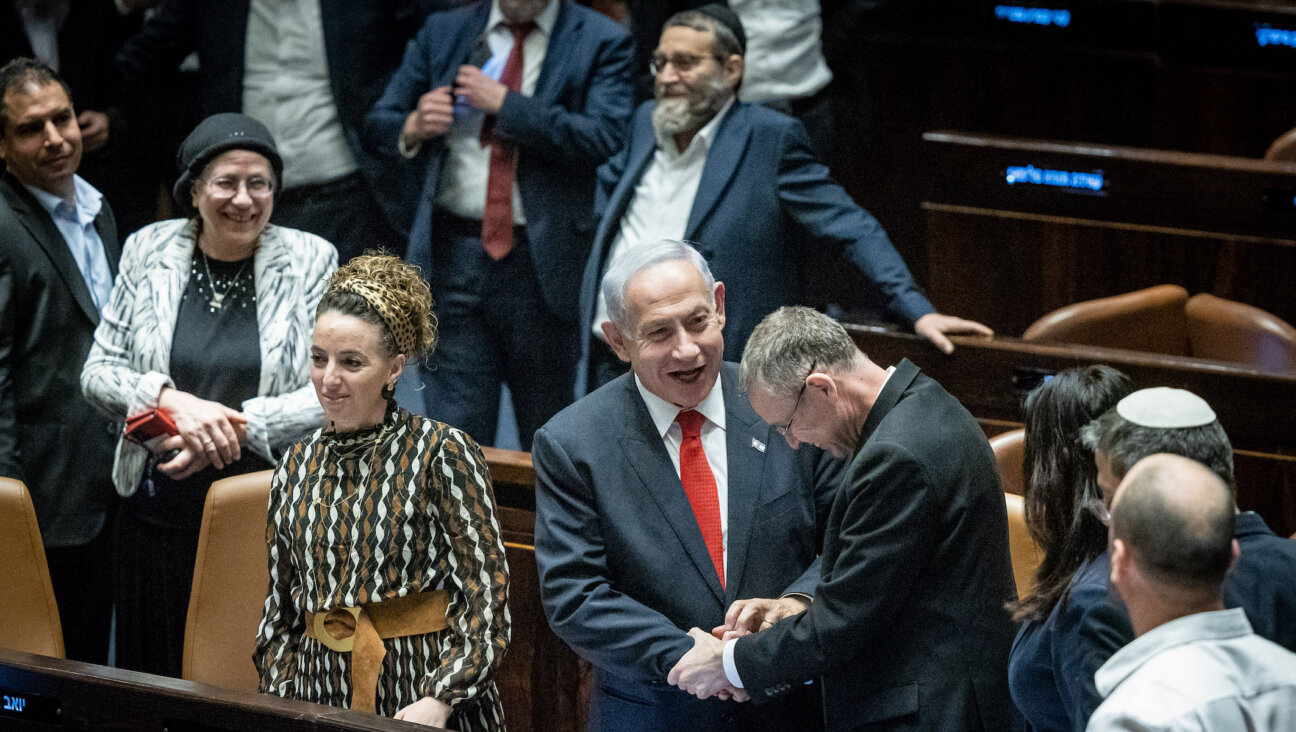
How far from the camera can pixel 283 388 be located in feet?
9.60

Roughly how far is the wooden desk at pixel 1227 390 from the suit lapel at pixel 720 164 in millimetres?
764

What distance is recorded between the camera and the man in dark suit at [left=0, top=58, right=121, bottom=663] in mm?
3162

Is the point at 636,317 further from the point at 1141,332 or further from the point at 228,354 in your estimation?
the point at 1141,332

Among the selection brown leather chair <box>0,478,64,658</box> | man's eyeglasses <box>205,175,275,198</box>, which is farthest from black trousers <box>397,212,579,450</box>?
brown leather chair <box>0,478,64,658</box>

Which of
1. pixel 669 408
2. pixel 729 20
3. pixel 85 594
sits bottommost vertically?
pixel 85 594

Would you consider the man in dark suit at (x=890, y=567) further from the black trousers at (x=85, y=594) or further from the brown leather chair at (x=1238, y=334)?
the black trousers at (x=85, y=594)

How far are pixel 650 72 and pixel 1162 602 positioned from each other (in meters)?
2.71

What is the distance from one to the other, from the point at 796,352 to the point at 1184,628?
74 cm

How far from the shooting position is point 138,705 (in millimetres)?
2090

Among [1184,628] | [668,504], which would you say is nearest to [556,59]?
[668,504]

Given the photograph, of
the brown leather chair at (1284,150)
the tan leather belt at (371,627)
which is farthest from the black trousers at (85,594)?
the brown leather chair at (1284,150)

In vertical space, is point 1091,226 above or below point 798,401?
above

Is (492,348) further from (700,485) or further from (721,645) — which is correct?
(721,645)

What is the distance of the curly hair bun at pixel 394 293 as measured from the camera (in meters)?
2.22
